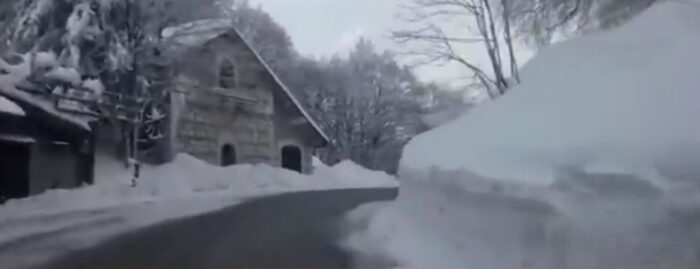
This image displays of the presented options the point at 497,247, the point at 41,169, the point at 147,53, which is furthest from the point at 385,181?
the point at 41,169

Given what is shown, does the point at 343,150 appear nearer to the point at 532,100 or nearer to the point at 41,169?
the point at 532,100

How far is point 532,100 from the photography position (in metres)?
2.68

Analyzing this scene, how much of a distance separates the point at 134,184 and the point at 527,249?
125 cm

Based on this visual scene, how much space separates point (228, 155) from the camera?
2.60 metres

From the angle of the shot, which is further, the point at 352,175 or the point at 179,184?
the point at 179,184

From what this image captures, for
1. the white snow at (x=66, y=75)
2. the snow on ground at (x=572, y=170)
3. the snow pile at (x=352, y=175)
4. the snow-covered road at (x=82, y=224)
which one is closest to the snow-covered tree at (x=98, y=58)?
the white snow at (x=66, y=75)

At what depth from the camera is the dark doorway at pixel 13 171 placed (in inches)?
102

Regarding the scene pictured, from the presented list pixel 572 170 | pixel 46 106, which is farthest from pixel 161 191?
pixel 572 170

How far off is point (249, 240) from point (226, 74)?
1.92 ft

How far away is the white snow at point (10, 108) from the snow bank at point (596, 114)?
128 centimetres

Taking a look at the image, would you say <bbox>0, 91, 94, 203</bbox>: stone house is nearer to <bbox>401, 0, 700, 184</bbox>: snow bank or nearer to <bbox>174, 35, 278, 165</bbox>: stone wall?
<bbox>174, 35, 278, 165</bbox>: stone wall

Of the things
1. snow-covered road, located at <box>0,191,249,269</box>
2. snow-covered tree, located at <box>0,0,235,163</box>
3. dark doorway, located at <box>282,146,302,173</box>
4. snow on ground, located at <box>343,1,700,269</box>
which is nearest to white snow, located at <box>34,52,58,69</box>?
snow-covered tree, located at <box>0,0,235,163</box>

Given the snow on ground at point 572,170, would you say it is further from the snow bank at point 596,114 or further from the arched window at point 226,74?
the arched window at point 226,74

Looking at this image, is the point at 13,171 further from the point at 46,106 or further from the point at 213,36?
the point at 213,36
